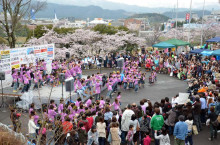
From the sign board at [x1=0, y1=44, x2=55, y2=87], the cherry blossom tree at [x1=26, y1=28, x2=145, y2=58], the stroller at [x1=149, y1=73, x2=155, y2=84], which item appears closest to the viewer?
the sign board at [x1=0, y1=44, x2=55, y2=87]

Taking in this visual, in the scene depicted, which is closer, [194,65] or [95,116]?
[95,116]

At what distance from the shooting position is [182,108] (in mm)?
8508

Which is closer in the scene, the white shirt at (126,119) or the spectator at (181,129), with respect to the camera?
the spectator at (181,129)

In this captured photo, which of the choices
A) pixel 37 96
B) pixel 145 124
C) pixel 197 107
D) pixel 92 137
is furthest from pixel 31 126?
pixel 197 107

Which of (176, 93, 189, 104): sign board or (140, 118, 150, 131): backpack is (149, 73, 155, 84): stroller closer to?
(176, 93, 189, 104): sign board

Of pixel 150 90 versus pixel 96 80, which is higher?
pixel 96 80

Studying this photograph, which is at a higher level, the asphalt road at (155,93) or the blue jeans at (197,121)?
the blue jeans at (197,121)

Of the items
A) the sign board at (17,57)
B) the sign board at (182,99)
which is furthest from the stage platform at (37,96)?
the sign board at (182,99)

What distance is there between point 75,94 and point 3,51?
16.0ft

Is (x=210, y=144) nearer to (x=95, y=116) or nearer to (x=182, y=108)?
(x=182, y=108)

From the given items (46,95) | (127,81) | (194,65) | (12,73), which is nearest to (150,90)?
(127,81)

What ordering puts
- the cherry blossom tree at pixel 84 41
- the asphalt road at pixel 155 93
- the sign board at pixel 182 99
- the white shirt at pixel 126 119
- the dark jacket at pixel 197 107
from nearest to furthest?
1. the white shirt at pixel 126 119
2. the dark jacket at pixel 197 107
3. the sign board at pixel 182 99
4. the asphalt road at pixel 155 93
5. the cherry blossom tree at pixel 84 41

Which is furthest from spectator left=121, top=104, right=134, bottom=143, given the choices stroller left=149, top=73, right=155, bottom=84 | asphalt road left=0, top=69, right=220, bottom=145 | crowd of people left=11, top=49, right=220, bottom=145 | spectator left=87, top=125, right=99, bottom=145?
stroller left=149, top=73, right=155, bottom=84

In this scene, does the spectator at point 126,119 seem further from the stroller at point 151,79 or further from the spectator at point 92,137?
the stroller at point 151,79
